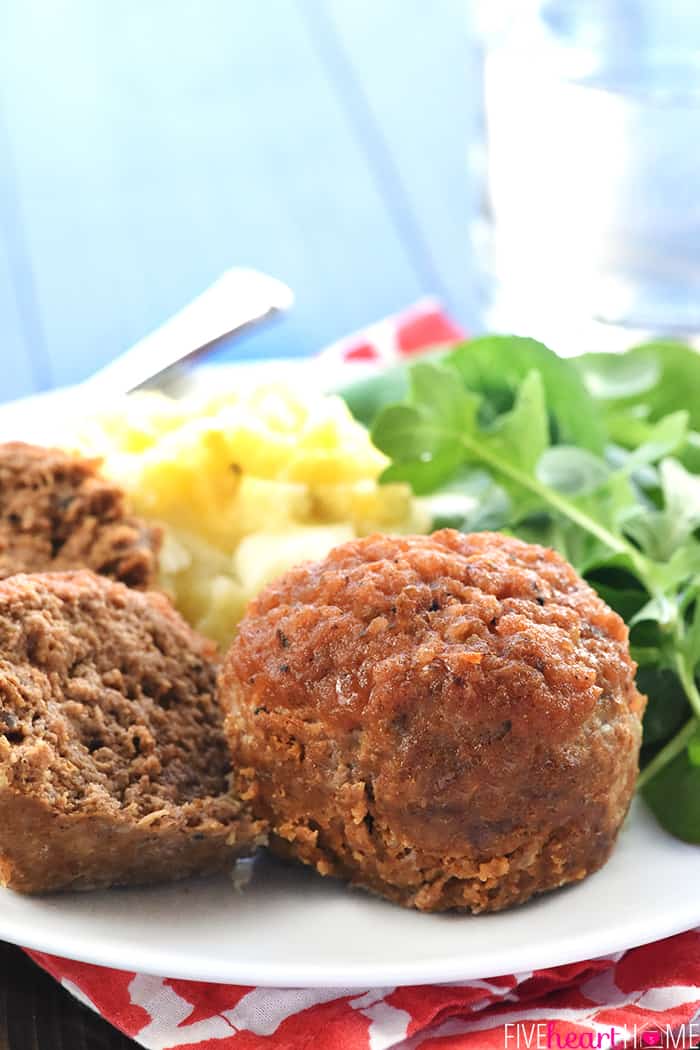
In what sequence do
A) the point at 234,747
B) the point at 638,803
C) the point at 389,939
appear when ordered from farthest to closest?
the point at 638,803 → the point at 234,747 → the point at 389,939

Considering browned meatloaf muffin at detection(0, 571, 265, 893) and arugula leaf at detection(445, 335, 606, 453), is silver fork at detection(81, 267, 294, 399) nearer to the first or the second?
arugula leaf at detection(445, 335, 606, 453)

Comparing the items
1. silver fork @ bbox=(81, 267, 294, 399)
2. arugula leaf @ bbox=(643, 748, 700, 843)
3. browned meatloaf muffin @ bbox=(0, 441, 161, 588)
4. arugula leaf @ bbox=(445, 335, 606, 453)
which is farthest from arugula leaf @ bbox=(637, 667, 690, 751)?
silver fork @ bbox=(81, 267, 294, 399)

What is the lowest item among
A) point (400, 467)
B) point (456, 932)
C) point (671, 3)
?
point (456, 932)

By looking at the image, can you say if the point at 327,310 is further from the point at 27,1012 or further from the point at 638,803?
the point at 27,1012

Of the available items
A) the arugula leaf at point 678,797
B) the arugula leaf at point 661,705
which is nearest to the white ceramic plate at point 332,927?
the arugula leaf at point 678,797

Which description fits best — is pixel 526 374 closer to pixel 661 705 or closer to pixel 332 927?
pixel 661 705

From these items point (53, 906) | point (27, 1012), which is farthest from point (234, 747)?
point (27, 1012)
